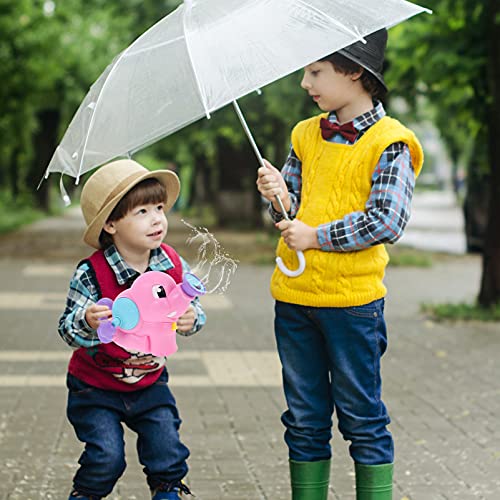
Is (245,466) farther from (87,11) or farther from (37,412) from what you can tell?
(87,11)

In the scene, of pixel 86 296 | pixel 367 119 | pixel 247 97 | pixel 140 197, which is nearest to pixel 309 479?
pixel 86 296

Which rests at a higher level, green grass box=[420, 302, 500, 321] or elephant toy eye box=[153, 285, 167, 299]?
elephant toy eye box=[153, 285, 167, 299]

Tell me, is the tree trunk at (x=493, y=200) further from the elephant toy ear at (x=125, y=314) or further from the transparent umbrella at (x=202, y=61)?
the elephant toy ear at (x=125, y=314)

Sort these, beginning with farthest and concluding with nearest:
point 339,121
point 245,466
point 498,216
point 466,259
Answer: point 466,259 < point 498,216 < point 245,466 < point 339,121

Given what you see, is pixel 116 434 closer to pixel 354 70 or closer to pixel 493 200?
pixel 354 70

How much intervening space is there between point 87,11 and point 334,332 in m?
17.5

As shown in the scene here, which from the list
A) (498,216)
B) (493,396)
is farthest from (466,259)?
(493,396)

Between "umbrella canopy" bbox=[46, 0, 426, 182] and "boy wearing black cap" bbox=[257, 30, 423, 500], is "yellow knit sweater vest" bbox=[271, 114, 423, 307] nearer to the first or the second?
"boy wearing black cap" bbox=[257, 30, 423, 500]

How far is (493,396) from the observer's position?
682 centimetres

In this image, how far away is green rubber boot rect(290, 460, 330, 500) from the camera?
3.97m

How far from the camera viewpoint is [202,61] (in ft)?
12.4

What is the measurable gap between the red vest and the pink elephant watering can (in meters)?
0.12

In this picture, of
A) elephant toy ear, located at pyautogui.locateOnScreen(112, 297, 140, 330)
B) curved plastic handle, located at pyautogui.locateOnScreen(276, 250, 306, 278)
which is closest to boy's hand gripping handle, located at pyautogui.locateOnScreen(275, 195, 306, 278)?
curved plastic handle, located at pyautogui.locateOnScreen(276, 250, 306, 278)

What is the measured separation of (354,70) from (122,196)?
90 centimetres
